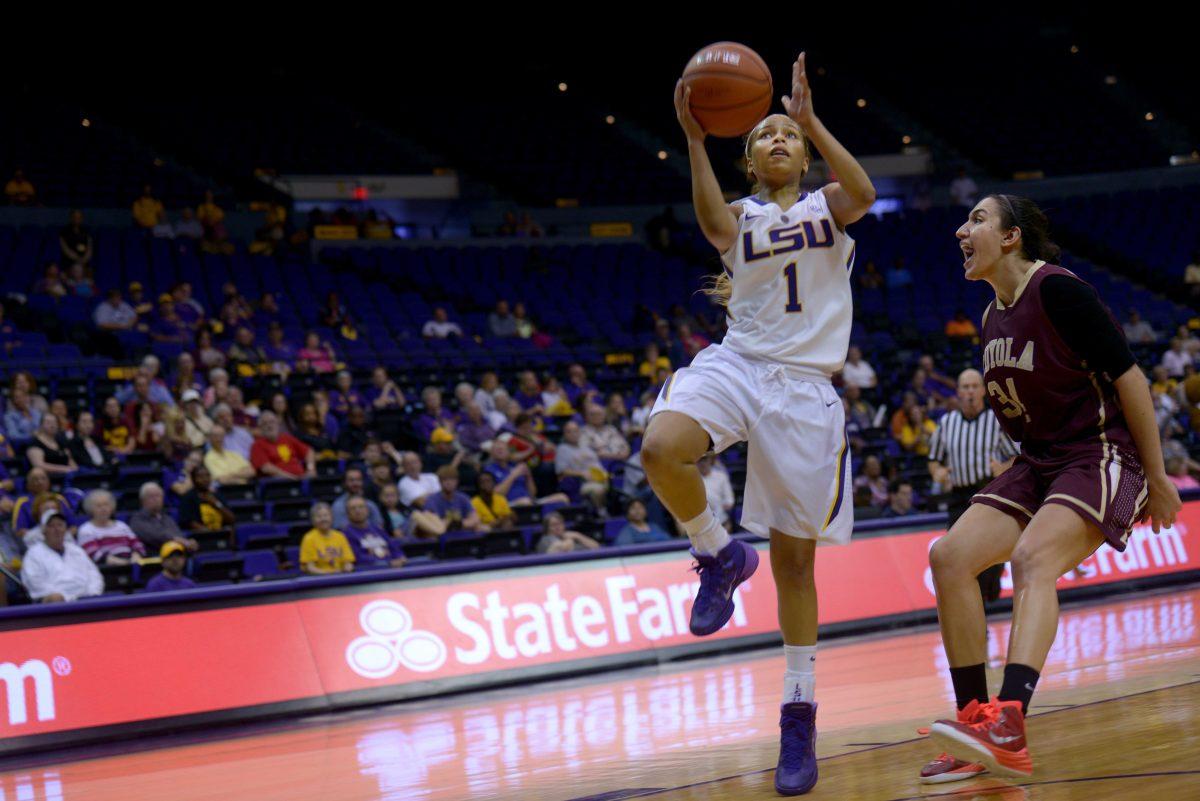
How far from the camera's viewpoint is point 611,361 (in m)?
16.2

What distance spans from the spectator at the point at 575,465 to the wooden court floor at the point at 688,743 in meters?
4.06

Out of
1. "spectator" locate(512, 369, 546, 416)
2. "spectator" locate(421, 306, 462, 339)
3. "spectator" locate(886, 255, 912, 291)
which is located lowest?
"spectator" locate(512, 369, 546, 416)

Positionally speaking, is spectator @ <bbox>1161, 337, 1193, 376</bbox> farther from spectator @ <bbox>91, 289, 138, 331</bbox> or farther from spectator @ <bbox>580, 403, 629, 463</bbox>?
spectator @ <bbox>91, 289, 138, 331</bbox>

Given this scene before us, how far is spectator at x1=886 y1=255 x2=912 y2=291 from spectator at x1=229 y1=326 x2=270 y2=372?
10.5m

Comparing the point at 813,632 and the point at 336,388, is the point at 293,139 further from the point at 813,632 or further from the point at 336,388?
the point at 813,632

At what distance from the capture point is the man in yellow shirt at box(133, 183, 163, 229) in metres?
17.6

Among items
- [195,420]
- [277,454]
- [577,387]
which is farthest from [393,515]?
[577,387]

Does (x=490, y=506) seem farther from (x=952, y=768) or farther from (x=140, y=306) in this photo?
(x=952, y=768)

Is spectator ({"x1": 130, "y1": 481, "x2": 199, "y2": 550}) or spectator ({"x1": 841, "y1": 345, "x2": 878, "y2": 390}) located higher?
spectator ({"x1": 841, "y1": 345, "x2": 878, "y2": 390})

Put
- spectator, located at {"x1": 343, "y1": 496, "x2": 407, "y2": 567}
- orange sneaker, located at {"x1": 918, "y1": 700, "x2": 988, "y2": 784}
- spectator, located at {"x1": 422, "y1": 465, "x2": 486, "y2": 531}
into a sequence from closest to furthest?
orange sneaker, located at {"x1": 918, "y1": 700, "x2": 988, "y2": 784} → spectator, located at {"x1": 343, "y1": 496, "x2": 407, "y2": 567} → spectator, located at {"x1": 422, "y1": 465, "x2": 486, "y2": 531}

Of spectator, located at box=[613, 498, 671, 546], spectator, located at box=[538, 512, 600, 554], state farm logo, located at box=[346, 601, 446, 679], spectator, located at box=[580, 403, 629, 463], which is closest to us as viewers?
state farm logo, located at box=[346, 601, 446, 679]

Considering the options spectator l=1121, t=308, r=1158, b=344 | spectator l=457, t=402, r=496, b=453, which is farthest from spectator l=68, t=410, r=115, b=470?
spectator l=1121, t=308, r=1158, b=344

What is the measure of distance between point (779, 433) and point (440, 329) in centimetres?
1215

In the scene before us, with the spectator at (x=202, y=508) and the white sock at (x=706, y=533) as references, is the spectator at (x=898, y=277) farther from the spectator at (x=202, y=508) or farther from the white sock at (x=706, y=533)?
the white sock at (x=706, y=533)
